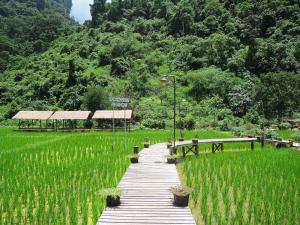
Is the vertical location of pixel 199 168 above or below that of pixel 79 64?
below

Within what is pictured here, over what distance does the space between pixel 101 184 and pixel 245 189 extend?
4.31 meters

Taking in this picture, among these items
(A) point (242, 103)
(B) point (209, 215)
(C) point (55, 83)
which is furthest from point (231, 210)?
(C) point (55, 83)

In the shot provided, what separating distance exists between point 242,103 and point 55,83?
29026 millimetres

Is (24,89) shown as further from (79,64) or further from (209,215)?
(209,215)

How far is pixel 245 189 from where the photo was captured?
12.1 m

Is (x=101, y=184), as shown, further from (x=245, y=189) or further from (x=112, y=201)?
(x=245, y=189)

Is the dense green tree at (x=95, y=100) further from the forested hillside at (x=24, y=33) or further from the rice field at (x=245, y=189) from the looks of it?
the forested hillside at (x=24, y=33)

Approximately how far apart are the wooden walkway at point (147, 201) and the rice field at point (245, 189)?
0.54 metres

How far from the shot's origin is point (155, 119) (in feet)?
151

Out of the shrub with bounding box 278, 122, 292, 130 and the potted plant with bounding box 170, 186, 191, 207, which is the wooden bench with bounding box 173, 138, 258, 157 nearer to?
the potted plant with bounding box 170, 186, 191, 207

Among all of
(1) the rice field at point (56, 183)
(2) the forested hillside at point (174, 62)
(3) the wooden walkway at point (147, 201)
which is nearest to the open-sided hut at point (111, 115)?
(2) the forested hillside at point (174, 62)

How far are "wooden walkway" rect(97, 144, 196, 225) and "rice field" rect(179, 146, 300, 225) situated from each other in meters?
0.54

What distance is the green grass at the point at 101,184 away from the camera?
927cm

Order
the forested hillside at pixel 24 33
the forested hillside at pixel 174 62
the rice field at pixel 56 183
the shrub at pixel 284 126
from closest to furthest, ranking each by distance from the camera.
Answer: the rice field at pixel 56 183 → the shrub at pixel 284 126 → the forested hillside at pixel 174 62 → the forested hillside at pixel 24 33
